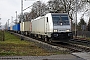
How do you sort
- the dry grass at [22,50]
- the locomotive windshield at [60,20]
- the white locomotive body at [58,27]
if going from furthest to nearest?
the locomotive windshield at [60,20]
the white locomotive body at [58,27]
the dry grass at [22,50]

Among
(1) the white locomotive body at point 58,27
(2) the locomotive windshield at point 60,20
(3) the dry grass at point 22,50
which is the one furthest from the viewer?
(2) the locomotive windshield at point 60,20

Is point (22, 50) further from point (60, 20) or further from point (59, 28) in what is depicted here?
point (60, 20)

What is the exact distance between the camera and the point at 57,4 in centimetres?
6400

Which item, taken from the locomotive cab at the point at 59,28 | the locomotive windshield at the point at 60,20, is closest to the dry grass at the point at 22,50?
the locomotive cab at the point at 59,28

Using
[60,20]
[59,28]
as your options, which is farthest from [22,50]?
[60,20]

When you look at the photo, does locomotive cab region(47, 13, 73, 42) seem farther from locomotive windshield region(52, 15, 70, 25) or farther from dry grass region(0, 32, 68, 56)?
dry grass region(0, 32, 68, 56)

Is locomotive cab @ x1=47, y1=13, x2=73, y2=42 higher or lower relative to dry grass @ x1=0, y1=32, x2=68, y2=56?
higher

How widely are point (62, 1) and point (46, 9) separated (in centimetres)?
1012

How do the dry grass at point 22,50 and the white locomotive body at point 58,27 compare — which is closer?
the dry grass at point 22,50

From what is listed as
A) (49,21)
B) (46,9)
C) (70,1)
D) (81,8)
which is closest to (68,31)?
(49,21)

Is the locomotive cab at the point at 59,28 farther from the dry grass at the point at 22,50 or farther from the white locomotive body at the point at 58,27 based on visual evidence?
the dry grass at the point at 22,50

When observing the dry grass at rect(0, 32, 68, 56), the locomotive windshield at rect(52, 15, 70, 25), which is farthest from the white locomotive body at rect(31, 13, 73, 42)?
the dry grass at rect(0, 32, 68, 56)

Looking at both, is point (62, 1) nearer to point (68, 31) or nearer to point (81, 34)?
point (81, 34)

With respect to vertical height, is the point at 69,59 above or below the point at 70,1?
below
